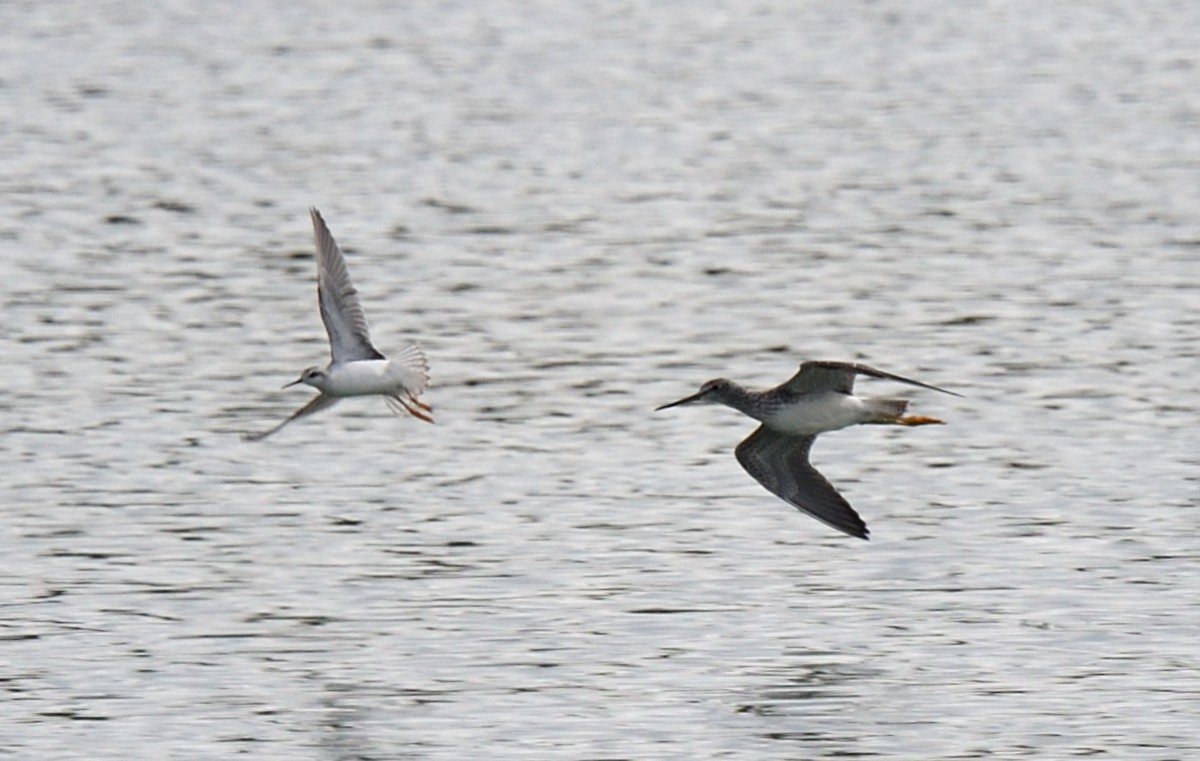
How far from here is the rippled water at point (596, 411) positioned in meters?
13.3

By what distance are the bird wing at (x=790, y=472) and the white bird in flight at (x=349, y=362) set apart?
1.83 metres

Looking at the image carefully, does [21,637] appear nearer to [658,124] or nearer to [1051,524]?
[1051,524]

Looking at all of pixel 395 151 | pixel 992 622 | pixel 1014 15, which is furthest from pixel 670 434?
pixel 1014 15

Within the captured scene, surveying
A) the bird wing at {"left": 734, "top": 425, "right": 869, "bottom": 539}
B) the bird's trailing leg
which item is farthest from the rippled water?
the bird's trailing leg

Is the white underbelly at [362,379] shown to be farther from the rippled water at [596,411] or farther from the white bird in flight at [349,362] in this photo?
the rippled water at [596,411]

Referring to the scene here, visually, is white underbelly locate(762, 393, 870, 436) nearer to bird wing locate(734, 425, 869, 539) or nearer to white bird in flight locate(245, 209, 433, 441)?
bird wing locate(734, 425, 869, 539)

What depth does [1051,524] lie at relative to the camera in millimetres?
16375

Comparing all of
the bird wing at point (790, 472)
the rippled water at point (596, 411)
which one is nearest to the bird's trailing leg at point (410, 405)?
the rippled water at point (596, 411)

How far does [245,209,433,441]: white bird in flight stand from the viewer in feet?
48.1

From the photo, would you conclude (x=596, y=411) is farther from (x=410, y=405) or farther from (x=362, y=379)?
(x=362, y=379)

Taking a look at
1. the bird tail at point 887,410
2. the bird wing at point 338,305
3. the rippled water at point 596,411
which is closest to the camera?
the rippled water at point 596,411

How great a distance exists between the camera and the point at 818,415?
1407cm

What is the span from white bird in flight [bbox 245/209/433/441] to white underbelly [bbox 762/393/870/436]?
1.94 metres

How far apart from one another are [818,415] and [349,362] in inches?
108
